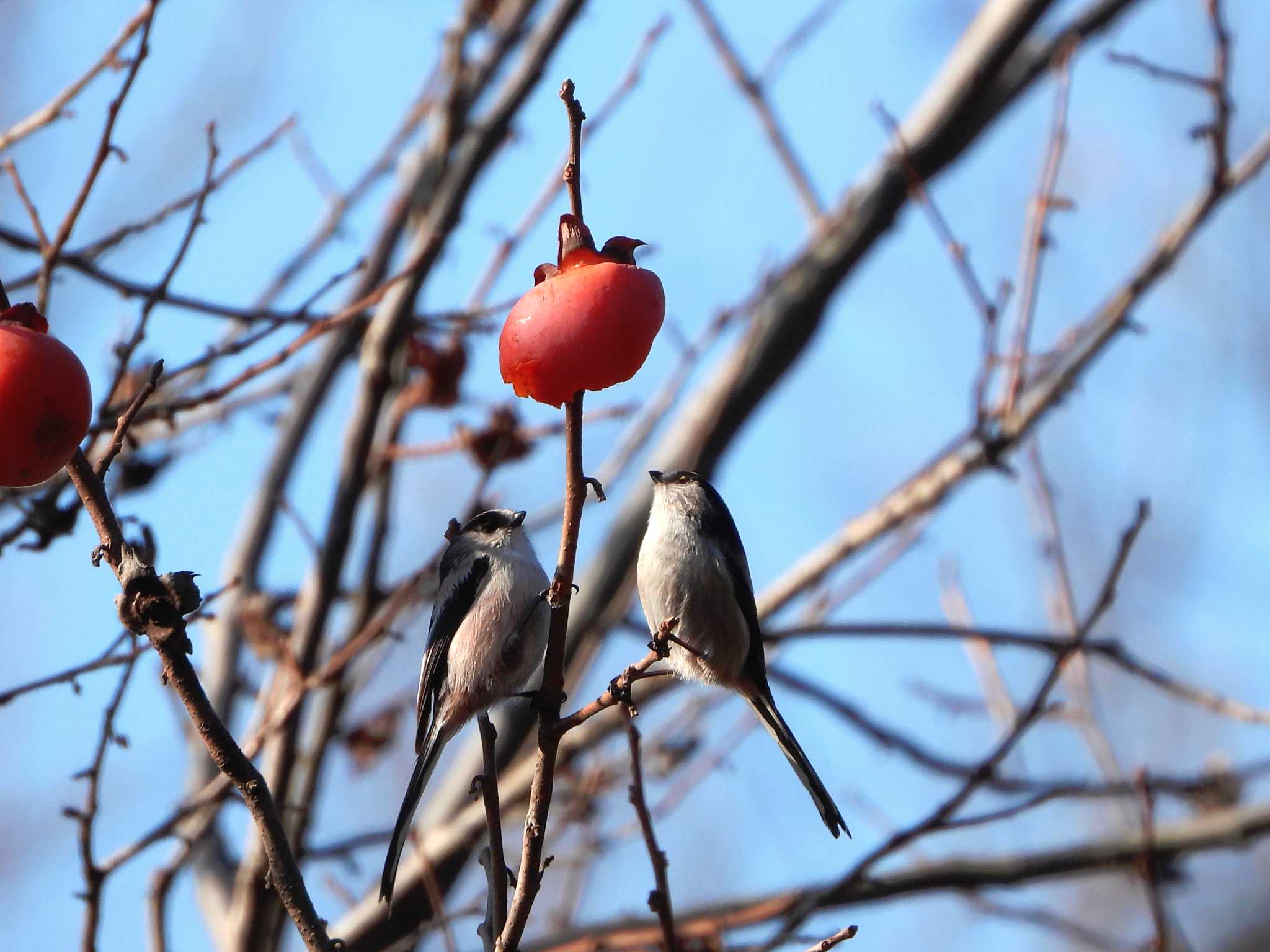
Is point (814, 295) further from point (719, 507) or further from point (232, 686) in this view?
point (232, 686)

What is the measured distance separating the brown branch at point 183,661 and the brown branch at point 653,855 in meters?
0.55

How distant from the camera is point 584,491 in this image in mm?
1315

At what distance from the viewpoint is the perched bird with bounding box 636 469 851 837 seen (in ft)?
8.39

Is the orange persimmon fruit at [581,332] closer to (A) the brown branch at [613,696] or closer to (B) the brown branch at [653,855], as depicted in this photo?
(A) the brown branch at [613,696]

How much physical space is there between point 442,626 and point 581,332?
4.86 feet

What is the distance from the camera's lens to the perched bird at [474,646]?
2393mm

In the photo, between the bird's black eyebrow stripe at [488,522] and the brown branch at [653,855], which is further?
the bird's black eyebrow stripe at [488,522]

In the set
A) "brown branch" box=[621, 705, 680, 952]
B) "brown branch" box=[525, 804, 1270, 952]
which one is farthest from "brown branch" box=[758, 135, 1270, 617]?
"brown branch" box=[621, 705, 680, 952]

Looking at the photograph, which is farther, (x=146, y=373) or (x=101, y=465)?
(x=146, y=373)

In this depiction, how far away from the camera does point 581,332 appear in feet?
4.35

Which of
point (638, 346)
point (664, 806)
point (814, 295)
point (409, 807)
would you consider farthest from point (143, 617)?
point (814, 295)

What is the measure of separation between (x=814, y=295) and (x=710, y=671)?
193 cm

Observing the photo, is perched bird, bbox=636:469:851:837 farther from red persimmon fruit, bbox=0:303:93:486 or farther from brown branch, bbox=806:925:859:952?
red persimmon fruit, bbox=0:303:93:486

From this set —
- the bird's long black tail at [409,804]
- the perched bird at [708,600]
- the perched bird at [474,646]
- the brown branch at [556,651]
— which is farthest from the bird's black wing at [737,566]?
the brown branch at [556,651]
